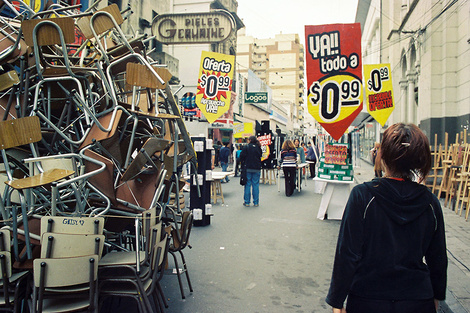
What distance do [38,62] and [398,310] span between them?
332 cm

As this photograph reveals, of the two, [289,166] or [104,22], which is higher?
[104,22]

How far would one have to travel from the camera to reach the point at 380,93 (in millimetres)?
13414

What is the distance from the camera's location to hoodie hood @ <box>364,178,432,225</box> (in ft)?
6.79

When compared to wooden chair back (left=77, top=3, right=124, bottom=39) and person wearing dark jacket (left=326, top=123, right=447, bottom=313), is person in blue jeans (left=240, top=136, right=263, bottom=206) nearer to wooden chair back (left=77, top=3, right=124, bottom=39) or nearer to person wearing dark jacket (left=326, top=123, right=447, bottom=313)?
wooden chair back (left=77, top=3, right=124, bottom=39)

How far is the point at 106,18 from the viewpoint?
3736 mm

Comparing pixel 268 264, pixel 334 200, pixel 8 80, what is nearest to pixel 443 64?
pixel 334 200

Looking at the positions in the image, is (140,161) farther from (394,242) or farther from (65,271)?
(394,242)

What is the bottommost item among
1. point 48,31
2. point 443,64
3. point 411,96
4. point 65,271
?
point 65,271

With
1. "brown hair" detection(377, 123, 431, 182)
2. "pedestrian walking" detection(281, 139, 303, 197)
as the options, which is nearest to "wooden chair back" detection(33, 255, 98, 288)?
"brown hair" detection(377, 123, 431, 182)

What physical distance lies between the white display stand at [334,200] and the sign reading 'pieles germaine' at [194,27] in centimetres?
1276

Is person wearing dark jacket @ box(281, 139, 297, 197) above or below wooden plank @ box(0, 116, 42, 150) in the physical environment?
below

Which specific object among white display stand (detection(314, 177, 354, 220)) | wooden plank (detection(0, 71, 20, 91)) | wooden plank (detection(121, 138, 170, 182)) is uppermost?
wooden plank (detection(0, 71, 20, 91))

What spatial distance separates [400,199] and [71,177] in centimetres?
268

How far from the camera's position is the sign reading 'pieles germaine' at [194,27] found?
1930 cm
